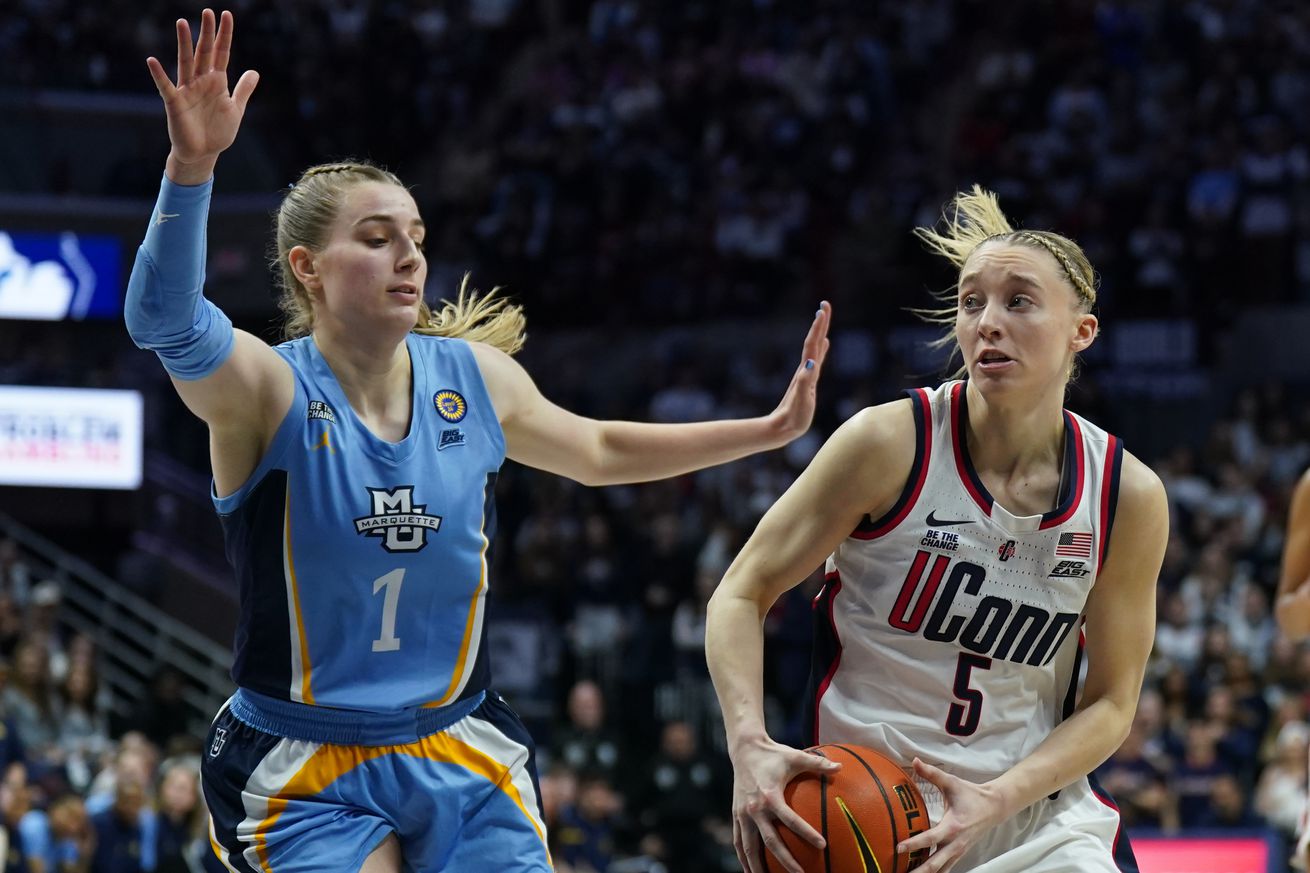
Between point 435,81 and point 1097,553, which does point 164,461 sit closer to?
point 435,81

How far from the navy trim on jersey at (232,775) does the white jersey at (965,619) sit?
124cm

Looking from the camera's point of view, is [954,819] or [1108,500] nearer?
[954,819]

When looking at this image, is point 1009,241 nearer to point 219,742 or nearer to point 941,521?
point 941,521

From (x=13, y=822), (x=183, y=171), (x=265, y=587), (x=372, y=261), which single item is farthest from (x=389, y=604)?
(x=13, y=822)

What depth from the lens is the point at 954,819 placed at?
134 inches

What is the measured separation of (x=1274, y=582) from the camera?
1257 cm

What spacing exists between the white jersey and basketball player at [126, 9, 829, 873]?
32.5 inches

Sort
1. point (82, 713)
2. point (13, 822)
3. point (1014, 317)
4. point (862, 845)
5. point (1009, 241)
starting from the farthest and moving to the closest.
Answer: point (82, 713) → point (13, 822) → point (1009, 241) → point (1014, 317) → point (862, 845)

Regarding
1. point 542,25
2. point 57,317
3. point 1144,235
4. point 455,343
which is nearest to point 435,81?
point 542,25

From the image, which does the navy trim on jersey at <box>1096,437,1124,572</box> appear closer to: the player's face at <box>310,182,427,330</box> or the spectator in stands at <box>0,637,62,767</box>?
the player's face at <box>310,182,427,330</box>

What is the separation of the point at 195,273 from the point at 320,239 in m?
0.48

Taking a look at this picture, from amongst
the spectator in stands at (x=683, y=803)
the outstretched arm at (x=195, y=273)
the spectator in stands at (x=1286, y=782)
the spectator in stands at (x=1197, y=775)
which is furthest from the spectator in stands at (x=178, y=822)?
the outstretched arm at (x=195, y=273)

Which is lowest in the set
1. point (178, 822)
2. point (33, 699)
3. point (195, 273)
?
point (178, 822)

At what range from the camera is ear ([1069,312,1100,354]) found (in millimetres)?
3842
